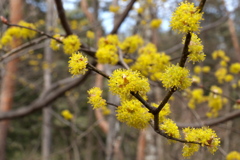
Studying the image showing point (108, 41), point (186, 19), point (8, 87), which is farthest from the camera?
point (8, 87)

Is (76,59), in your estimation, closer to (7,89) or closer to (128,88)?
(128,88)

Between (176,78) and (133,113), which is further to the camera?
(133,113)

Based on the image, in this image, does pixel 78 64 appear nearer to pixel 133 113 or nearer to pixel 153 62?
pixel 133 113

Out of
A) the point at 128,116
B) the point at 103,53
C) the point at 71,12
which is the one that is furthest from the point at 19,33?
the point at 71,12

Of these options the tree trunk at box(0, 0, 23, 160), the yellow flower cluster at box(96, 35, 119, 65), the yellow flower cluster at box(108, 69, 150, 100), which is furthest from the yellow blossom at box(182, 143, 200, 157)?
the tree trunk at box(0, 0, 23, 160)

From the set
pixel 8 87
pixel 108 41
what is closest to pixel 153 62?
pixel 108 41

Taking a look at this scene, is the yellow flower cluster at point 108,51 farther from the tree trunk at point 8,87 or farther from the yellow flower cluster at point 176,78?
the tree trunk at point 8,87
